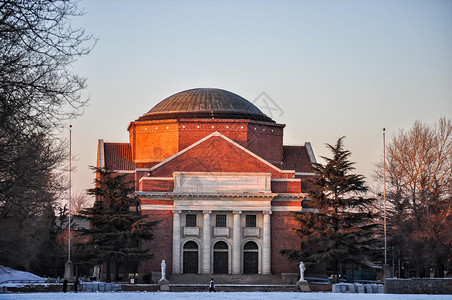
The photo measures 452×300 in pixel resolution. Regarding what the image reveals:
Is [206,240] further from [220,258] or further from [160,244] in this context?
[160,244]

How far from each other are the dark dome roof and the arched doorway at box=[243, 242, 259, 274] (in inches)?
542

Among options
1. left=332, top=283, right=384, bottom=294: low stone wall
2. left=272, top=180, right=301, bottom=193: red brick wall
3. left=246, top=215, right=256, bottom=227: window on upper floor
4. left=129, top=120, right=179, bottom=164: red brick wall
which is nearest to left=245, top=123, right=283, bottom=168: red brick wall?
left=272, top=180, right=301, bottom=193: red brick wall

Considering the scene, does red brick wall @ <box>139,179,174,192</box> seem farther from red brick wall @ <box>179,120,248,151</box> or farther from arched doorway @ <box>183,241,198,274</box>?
red brick wall @ <box>179,120,248,151</box>

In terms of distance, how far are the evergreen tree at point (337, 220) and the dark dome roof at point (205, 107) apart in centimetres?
1412

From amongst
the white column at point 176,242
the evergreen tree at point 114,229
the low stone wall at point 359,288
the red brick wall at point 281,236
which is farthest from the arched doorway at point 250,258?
the low stone wall at point 359,288

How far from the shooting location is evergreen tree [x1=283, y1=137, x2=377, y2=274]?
66.9 meters

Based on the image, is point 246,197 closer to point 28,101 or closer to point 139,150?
point 139,150

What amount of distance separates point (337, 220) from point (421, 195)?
7.55 meters

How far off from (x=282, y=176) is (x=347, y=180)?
27.5 feet

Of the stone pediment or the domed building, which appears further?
the stone pediment

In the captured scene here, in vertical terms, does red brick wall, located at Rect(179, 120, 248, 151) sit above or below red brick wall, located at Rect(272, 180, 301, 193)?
above

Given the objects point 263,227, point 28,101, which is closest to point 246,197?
point 263,227

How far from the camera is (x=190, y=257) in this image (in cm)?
7406

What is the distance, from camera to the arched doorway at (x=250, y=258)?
74.4m
